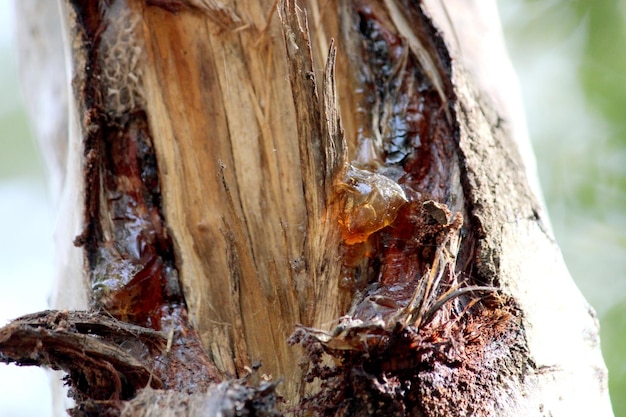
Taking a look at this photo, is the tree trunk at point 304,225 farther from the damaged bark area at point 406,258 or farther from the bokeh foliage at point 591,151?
the bokeh foliage at point 591,151

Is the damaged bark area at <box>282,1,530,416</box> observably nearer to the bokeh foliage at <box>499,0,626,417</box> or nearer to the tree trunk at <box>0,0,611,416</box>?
the tree trunk at <box>0,0,611,416</box>

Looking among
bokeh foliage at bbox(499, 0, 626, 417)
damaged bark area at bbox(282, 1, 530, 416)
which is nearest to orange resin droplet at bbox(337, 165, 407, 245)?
damaged bark area at bbox(282, 1, 530, 416)

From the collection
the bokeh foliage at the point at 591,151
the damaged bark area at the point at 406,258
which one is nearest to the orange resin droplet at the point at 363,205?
the damaged bark area at the point at 406,258

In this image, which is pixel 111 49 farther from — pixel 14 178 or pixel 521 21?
pixel 14 178

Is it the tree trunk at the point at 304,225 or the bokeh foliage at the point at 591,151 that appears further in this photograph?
the bokeh foliage at the point at 591,151

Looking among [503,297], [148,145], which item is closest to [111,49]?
[148,145]

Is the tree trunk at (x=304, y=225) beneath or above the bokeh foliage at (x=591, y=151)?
beneath

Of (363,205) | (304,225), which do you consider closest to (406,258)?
(363,205)

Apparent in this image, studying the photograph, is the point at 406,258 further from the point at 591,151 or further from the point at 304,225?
the point at 591,151

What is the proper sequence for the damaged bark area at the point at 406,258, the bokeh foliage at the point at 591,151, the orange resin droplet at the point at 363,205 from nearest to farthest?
the damaged bark area at the point at 406,258 → the orange resin droplet at the point at 363,205 → the bokeh foliage at the point at 591,151
